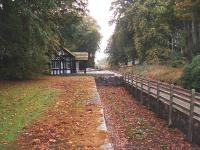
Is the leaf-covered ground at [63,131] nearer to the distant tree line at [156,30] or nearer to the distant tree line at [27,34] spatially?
the distant tree line at [27,34]

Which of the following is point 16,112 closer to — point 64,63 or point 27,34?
point 27,34

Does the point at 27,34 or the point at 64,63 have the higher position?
the point at 27,34

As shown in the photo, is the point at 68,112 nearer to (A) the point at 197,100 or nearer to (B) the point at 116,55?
(A) the point at 197,100

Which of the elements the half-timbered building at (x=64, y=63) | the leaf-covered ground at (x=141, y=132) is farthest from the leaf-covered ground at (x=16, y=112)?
the half-timbered building at (x=64, y=63)

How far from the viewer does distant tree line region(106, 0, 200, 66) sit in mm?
36531

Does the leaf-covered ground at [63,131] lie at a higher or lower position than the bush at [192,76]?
lower

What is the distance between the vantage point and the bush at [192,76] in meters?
20.9

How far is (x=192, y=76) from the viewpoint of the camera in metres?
21.5

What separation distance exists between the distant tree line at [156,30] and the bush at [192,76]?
21.0 feet

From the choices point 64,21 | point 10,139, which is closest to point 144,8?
point 64,21

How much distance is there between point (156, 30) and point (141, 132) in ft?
127

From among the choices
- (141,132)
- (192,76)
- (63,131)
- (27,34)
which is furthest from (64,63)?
(63,131)

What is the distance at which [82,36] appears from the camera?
276 ft

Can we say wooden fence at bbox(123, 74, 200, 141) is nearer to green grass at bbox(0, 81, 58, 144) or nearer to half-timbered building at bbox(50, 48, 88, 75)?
green grass at bbox(0, 81, 58, 144)
